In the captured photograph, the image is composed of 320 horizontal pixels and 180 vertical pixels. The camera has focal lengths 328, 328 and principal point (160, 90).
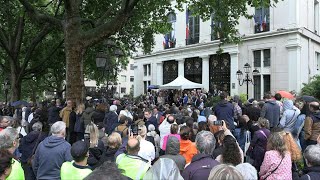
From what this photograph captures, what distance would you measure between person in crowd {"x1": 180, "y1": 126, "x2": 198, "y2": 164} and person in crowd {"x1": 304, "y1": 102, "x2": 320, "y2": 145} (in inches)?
118

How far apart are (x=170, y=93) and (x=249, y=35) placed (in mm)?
9489

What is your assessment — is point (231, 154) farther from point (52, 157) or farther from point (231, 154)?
point (52, 157)

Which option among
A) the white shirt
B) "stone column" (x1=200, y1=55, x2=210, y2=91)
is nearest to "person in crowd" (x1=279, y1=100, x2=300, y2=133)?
the white shirt

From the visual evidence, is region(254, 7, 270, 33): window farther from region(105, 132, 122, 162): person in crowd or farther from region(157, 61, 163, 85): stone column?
region(105, 132, 122, 162): person in crowd

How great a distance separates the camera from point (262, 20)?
29250 millimetres

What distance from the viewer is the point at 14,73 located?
2289cm

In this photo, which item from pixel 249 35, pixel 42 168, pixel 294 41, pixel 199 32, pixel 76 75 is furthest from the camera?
pixel 199 32

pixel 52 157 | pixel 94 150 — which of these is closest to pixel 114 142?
pixel 94 150

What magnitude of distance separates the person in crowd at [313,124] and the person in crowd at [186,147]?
3008 mm

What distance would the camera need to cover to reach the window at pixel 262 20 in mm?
28870

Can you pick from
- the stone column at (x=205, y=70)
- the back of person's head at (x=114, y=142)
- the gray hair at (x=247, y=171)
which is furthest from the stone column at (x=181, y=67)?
the gray hair at (x=247, y=171)

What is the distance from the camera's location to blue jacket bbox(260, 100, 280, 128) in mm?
9375

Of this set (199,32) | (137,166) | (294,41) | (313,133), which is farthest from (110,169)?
(199,32)

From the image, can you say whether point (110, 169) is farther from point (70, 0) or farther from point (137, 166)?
point (70, 0)
